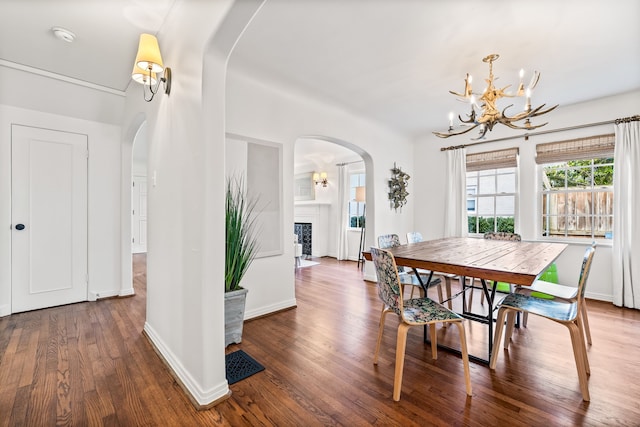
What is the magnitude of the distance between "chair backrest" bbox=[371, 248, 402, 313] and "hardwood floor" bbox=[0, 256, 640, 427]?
54 cm

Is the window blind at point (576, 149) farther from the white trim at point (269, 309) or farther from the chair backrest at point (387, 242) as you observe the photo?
the white trim at point (269, 309)

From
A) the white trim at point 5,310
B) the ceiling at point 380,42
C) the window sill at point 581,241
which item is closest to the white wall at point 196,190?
the ceiling at point 380,42

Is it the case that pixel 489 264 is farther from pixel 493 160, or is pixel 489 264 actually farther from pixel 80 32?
pixel 80 32

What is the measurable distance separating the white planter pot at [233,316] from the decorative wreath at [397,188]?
331 cm

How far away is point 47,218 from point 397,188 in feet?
15.8

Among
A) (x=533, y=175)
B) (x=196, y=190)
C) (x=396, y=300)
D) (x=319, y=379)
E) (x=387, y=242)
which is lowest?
(x=319, y=379)

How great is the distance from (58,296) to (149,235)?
185 cm

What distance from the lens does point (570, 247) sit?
3.84 m

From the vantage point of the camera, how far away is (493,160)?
4441mm

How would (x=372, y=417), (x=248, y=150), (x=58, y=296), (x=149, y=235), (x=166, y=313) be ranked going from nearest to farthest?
(x=372, y=417)
(x=166, y=313)
(x=149, y=235)
(x=248, y=150)
(x=58, y=296)

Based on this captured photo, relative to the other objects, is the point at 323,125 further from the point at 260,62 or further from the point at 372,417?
the point at 372,417

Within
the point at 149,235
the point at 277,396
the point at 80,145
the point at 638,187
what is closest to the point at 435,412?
the point at 277,396

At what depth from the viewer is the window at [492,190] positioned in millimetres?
4355

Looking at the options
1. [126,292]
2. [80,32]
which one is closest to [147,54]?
[80,32]
